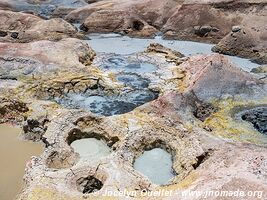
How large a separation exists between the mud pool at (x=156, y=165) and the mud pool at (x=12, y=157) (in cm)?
465

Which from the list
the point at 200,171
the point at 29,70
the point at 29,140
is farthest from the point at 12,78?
the point at 200,171

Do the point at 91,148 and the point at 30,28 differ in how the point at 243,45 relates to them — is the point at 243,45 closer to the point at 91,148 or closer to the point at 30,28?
the point at 30,28

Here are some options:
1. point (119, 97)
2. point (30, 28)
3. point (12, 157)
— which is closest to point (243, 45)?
point (119, 97)

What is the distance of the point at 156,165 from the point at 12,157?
6.28m

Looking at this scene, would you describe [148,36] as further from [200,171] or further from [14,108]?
[200,171]

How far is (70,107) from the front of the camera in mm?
21906

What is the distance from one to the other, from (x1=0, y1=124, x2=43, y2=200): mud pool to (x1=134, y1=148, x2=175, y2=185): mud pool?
15.3 feet

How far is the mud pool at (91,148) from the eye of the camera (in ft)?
54.8

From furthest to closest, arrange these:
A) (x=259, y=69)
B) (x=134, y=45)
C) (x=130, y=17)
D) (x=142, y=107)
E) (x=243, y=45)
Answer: (x=130, y=17) < (x=134, y=45) < (x=243, y=45) < (x=259, y=69) < (x=142, y=107)

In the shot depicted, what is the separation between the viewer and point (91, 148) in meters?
17.5

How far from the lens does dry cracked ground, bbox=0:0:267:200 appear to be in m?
14.5

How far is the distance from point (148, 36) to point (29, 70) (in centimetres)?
1617

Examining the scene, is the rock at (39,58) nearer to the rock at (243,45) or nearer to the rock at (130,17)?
the rock at (243,45)

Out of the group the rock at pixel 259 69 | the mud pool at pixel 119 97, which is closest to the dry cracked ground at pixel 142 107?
the mud pool at pixel 119 97
